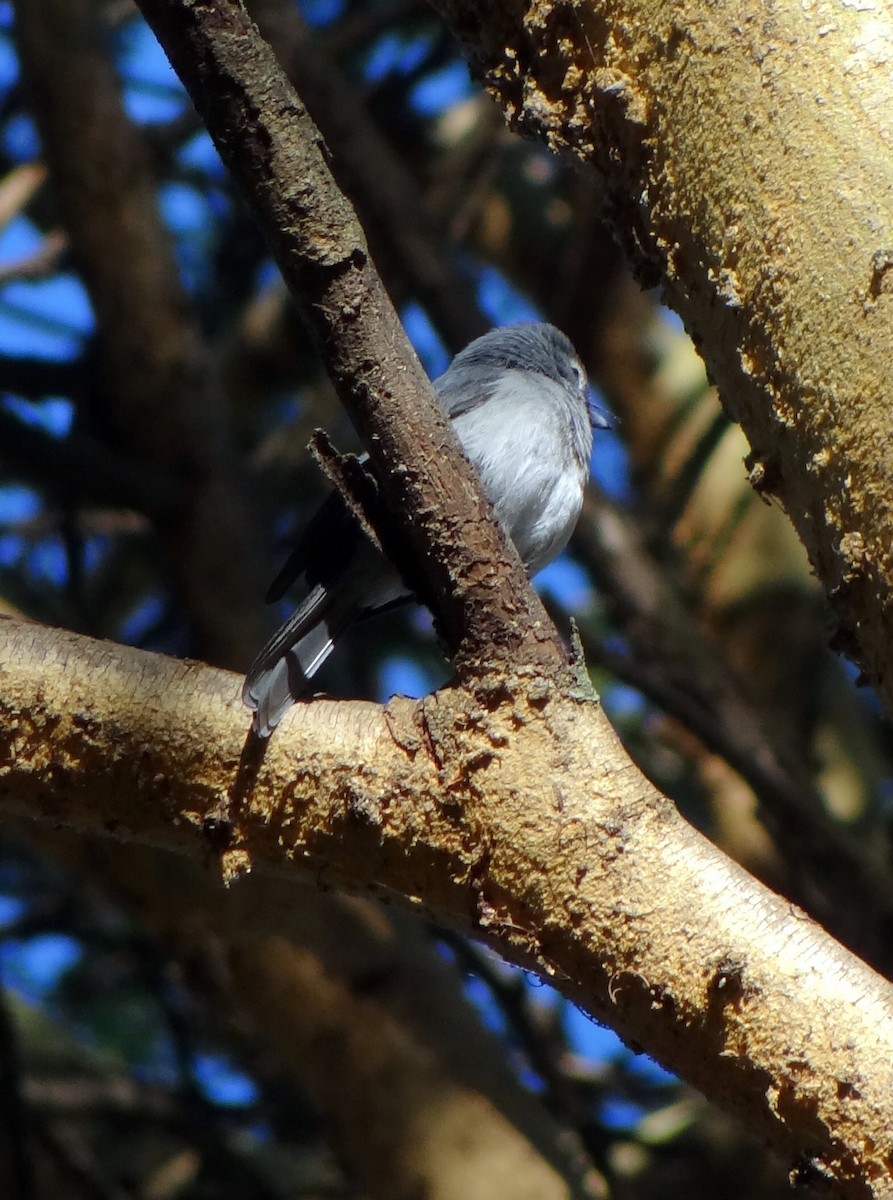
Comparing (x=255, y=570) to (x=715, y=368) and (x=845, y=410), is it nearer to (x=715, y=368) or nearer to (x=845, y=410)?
(x=715, y=368)

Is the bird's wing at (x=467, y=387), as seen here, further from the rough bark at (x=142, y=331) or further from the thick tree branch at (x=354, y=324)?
the thick tree branch at (x=354, y=324)

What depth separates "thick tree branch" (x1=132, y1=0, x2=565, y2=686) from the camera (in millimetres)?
1896

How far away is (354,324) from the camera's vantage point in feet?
6.31

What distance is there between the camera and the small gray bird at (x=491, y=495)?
3.53 metres

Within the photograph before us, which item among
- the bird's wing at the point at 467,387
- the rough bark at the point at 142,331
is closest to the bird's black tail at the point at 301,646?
the rough bark at the point at 142,331

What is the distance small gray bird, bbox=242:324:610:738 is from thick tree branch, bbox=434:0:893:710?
1333 mm

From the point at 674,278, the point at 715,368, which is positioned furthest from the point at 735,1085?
the point at 674,278

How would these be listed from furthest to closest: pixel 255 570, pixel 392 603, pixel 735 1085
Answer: pixel 255 570, pixel 392 603, pixel 735 1085

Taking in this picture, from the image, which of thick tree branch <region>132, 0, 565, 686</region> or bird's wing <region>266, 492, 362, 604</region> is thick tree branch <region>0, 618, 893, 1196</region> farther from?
bird's wing <region>266, 492, 362, 604</region>

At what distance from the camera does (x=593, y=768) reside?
1897 millimetres

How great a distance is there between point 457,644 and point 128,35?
561 centimetres

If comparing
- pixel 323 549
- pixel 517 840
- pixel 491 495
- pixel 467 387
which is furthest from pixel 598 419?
pixel 517 840

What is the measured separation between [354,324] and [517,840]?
2.24 ft

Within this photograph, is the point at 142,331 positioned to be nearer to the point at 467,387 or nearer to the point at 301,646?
the point at 467,387
